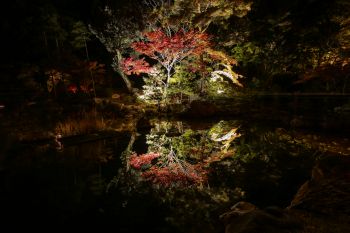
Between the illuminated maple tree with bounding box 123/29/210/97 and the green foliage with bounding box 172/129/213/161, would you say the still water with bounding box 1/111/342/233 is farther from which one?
the illuminated maple tree with bounding box 123/29/210/97

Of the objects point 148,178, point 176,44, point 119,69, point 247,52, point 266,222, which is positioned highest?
point 176,44

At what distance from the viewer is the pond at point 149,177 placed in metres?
4.33

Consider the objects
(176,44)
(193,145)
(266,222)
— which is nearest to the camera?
(266,222)

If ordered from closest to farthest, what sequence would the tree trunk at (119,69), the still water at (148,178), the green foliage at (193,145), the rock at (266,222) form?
the rock at (266,222), the still water at (148,178), the green foliage at (193,145), the tree trunk at (119,69)

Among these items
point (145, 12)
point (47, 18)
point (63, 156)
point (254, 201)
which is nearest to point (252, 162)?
point (254, 201)

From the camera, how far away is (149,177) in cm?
592

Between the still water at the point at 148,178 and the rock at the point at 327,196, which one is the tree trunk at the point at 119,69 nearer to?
the still water at the point at 148,178

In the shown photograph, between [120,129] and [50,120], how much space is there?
7.98 ft

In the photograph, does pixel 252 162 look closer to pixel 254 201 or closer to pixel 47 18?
pixel 254 201

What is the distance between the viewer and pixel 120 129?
1050cm

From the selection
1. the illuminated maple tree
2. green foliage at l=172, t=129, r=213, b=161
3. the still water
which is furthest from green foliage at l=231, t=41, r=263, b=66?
green foliage at l=172, t=129, r=213, b=161

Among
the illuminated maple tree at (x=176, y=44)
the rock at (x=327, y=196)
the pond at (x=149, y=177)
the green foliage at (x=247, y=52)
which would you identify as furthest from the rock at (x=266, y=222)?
the green foliage at (x=247, y=52)

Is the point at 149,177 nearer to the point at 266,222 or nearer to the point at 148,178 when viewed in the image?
the point at 148,178

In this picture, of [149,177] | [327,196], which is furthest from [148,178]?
[327,196]
